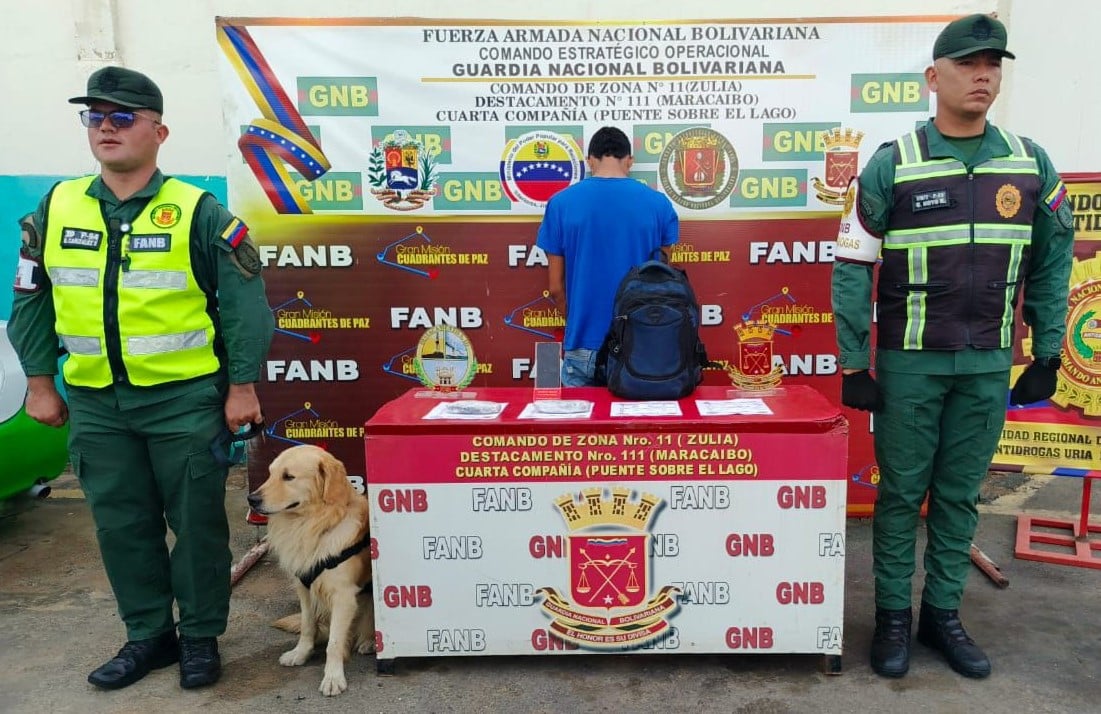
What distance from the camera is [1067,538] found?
4.30 m

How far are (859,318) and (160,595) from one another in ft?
9.44

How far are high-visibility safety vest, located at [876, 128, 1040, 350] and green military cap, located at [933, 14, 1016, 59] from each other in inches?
12.1

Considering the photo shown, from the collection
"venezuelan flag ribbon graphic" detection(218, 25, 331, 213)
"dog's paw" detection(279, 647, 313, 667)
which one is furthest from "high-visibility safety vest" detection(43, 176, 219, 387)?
"venezuelan flag ribbon graphic" detection(218, 25, 331, 213)

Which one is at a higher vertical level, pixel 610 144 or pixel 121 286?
pixel 610 144

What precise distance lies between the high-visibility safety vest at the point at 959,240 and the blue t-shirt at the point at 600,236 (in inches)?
A: 48.2

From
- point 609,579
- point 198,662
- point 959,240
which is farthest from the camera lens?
point 198,662

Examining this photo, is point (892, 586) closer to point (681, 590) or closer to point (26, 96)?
point (681, 590)

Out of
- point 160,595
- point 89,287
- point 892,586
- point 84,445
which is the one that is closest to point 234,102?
point 89,287

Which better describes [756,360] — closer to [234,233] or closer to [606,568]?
[606,568]

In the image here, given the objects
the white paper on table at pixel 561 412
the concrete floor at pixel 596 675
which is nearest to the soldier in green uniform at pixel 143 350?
the concrete floor at pixel 596 675

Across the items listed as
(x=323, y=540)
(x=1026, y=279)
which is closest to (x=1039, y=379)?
(x=1026, y=279)

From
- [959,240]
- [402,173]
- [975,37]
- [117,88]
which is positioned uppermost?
[975,37]

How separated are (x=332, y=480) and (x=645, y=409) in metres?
1.23

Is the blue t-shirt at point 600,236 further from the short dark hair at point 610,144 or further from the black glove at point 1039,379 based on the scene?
the black glove at point 1039,379
